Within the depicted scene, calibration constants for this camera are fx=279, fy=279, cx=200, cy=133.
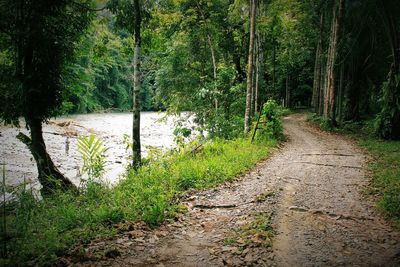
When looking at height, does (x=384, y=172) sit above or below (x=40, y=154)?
below

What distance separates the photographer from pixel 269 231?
4906mm

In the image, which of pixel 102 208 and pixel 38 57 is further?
pixel 38 57

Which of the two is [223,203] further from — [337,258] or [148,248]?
[337,258]

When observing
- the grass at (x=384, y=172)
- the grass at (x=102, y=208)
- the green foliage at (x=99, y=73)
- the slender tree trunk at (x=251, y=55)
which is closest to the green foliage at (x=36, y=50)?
the green foliage at (x=99, y=73)

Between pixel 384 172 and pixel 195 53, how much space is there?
1518cm

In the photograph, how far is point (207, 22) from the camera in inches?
726

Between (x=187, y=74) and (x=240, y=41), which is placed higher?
(x=240, y=41)

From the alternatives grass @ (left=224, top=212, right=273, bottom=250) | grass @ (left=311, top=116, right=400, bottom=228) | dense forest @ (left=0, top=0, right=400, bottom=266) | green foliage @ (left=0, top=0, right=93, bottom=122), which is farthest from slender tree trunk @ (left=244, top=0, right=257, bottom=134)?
grass @ (left=224, top=212, right=273, bottom=250)

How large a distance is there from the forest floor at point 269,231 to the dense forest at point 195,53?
3.63 meters

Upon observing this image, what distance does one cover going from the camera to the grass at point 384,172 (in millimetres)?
5578

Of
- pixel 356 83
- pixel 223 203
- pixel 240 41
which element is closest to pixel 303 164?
pixel 223 203

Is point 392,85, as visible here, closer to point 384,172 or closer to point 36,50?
point 384,172

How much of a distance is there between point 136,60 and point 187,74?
37.2ft

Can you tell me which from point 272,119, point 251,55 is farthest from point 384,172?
point 251,55
